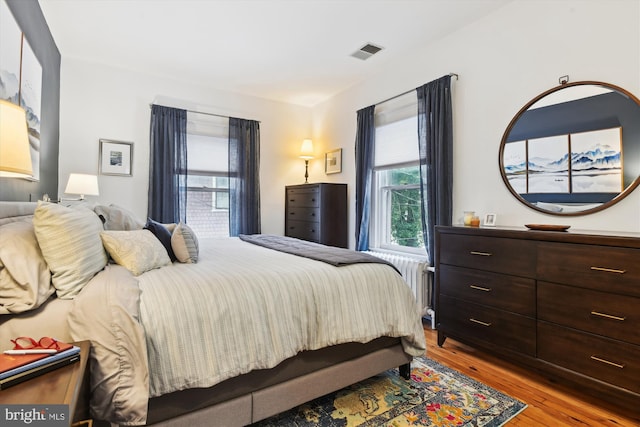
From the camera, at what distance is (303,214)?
4.38 metres

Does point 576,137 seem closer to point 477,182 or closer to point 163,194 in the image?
point 477,182

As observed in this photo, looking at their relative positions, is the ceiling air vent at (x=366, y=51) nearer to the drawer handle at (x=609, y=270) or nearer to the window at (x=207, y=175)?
the window at (x=207, y=175)

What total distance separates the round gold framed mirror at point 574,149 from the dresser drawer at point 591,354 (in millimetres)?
819

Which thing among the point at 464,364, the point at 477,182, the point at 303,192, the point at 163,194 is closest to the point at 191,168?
the point at 163,194

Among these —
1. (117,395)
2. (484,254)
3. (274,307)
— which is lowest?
(117,395)


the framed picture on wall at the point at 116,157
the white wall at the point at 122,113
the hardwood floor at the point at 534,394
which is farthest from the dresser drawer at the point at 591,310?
the framed picture on wall at the point at 116,157

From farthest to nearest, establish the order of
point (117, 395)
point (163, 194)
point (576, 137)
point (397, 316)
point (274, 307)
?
1. point (163, 194)
2. point (576, 137)
3. point (397, 316)
4. point (274, 307)
5. point (117, 395)

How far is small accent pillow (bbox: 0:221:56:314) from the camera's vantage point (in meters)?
1.13

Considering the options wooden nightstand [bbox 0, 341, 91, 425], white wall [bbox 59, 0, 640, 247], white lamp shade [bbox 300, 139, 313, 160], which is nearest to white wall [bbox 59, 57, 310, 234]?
white wall [bbox 59, 0, 640, 247]

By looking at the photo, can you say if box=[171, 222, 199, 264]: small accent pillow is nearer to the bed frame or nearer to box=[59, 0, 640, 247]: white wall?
the bed frame

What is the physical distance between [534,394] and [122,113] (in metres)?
4.52

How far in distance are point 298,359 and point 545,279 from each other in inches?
59.6

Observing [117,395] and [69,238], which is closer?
[117,395]

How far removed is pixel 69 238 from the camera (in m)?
1.34
